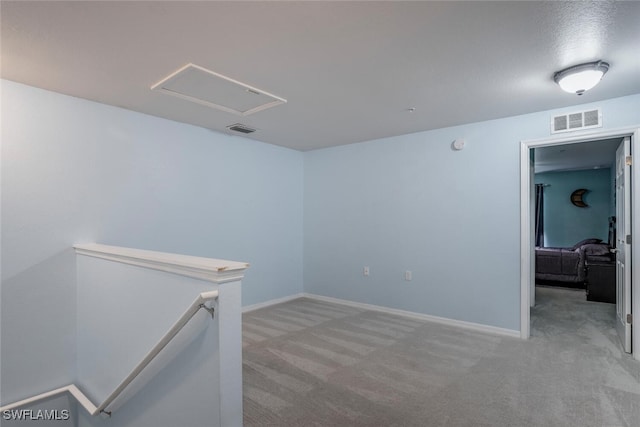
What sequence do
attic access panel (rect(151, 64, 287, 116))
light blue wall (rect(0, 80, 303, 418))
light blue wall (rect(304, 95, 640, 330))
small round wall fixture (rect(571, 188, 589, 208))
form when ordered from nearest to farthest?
1. attic access panel (rect(151, 64, 287, 116))
2. light blue wall (rect(0, 80, 303, 418))
3. light blue wall (rect(304, 95, 640, 330))
4. small round wall fixture (rect(571, 188, 589, 208))

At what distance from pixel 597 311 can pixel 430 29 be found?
463 cm

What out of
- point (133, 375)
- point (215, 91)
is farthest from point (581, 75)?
point (133, 375)

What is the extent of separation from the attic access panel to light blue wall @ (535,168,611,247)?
790cm

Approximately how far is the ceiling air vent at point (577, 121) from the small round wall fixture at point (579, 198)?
5781 millimetres

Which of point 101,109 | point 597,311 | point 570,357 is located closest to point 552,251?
point 597,311

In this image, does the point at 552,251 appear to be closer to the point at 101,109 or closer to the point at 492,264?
the point at 492,264

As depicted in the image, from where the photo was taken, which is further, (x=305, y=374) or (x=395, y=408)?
(x=305, y=374)

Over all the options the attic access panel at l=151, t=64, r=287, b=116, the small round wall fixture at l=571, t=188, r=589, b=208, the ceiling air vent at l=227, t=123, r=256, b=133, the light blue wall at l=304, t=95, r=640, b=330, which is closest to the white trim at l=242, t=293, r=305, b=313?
the light blue wall at l=304, t=95, r=640, b=330

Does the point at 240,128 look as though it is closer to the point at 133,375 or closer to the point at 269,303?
the point at 269,303

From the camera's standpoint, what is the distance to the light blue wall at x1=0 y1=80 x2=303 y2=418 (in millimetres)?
2807

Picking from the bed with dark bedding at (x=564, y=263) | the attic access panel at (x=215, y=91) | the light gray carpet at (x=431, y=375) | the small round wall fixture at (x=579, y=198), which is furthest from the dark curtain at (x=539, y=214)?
the attic access panel at (x=215, y=91)

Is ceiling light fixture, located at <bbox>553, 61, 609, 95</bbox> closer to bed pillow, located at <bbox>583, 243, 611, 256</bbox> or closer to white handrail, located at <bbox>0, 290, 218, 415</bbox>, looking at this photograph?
white handrail, located at <bbox>0, 290, 218, 415</bbox>

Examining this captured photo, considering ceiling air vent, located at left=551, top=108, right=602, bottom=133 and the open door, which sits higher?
ceiling air vent, located at left=551, top=108, right=602, bottom=133

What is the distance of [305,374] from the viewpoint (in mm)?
2760
